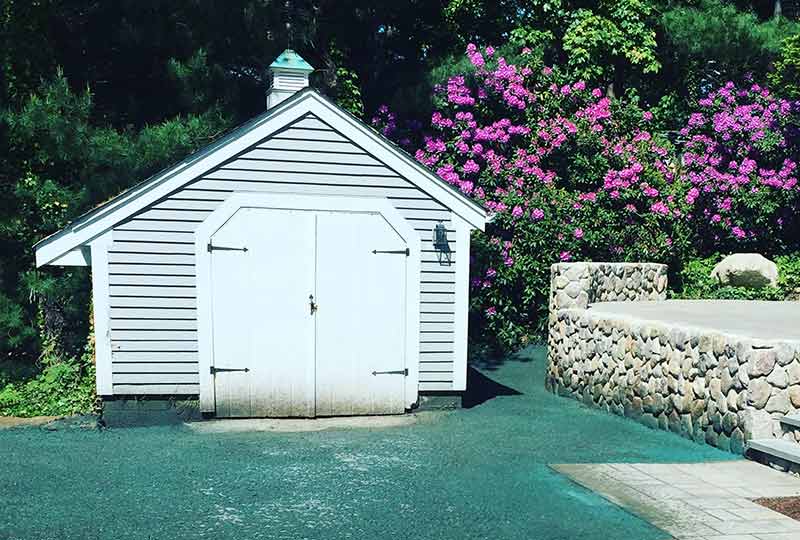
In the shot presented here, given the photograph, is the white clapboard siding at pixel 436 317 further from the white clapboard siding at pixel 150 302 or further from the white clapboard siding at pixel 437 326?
the white clapboard siding at pixel 150 302

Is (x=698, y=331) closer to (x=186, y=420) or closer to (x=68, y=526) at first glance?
(x=186, y=420)

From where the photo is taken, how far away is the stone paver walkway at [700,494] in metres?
5.41

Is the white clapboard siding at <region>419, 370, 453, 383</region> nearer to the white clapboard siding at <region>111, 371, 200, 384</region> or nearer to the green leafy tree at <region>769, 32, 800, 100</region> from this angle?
the white clapboard siding at <region>111, 371, 200, 384</region>

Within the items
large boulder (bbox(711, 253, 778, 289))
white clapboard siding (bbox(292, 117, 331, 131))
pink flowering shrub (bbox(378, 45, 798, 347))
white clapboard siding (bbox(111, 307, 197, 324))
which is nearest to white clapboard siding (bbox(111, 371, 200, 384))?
white clapboard siding (bbox(111, 307, 197, 324))

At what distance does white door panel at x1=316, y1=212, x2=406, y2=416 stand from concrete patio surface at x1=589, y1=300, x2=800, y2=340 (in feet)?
10.0

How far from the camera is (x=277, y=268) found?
8836 mm

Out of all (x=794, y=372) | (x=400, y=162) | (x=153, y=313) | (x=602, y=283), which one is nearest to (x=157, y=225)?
(x=153, y=313)

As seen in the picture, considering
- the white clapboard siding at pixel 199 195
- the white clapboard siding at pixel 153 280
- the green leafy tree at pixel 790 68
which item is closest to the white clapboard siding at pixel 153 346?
the white clapboard siding at pixel 153 280

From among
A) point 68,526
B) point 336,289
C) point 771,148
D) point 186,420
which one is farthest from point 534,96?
point 68,526

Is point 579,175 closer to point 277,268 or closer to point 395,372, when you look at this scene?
point 395,372

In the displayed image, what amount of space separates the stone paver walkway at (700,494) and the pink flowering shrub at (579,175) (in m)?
7.74

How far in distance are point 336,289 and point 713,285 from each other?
9782 millimetres

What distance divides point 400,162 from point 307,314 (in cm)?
208

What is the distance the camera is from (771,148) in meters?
16.5
